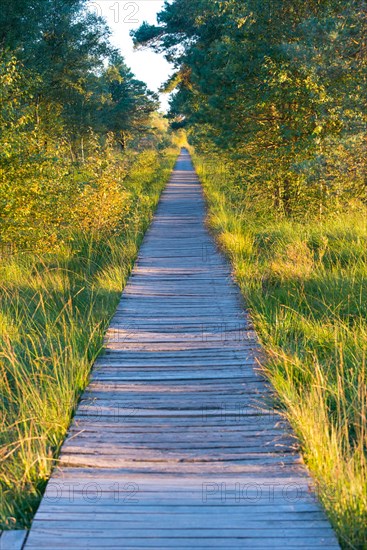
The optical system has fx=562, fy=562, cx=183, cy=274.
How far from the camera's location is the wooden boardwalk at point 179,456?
261 centimetres

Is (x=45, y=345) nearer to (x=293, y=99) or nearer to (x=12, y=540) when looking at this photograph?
(x=12, y=540)

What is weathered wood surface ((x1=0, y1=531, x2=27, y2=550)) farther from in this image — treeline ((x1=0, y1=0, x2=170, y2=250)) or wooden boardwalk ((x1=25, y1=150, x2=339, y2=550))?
treeline ((x1=0, y1=0, x2=170, y2=250))

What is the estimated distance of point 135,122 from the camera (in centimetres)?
3753

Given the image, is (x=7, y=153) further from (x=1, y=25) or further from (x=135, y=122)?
(x=135, y=122)

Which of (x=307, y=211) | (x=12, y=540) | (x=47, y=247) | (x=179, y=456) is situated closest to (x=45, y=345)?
(x=179, y=456)

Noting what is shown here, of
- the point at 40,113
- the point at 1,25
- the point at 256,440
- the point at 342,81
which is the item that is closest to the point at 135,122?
the point at 40,113

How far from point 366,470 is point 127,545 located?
1.22 meters

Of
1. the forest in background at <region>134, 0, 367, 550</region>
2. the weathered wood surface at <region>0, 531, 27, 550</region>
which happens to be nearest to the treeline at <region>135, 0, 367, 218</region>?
the forest in background at <region>134, 0, 367, 550</region>

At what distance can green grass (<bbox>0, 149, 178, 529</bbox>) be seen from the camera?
10.1ft

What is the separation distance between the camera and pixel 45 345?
457 centimetres

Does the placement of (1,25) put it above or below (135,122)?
above

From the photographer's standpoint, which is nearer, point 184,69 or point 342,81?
point 342,81

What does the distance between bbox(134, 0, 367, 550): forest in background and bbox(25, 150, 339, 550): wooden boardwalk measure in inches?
7.9

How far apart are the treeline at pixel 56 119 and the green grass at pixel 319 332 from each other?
8.65 feet
